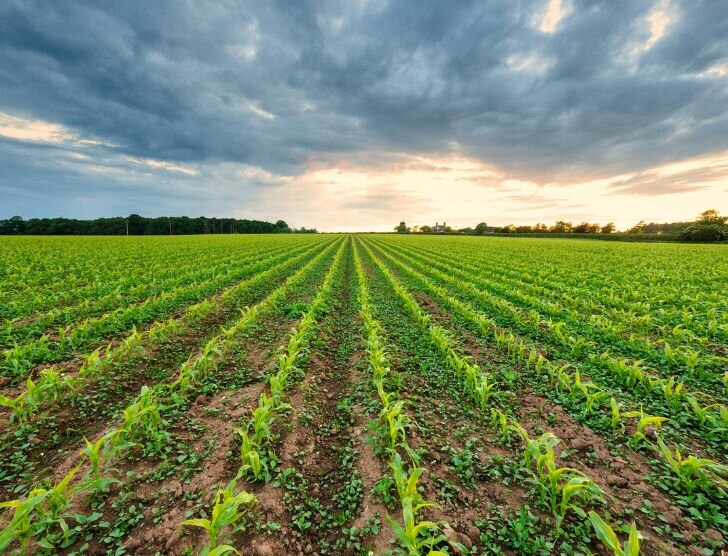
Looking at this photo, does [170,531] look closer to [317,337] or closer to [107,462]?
[107,462]

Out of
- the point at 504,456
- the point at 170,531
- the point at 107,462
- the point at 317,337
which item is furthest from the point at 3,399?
the point at 504,456

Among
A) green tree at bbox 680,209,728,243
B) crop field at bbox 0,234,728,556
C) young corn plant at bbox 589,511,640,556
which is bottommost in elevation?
crop field at bbox 0,234,728,556

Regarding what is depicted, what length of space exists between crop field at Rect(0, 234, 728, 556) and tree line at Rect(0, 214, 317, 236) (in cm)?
11847

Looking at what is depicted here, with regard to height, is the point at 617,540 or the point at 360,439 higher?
the point at 617,540

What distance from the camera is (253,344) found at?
8102 mm

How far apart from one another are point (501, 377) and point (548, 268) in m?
16.9

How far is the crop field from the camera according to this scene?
3014 mm

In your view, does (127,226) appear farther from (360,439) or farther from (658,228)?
(658,228)

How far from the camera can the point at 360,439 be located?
4539 mm

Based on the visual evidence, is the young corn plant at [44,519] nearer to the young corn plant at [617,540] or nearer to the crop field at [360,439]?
the crop field at [360,439]

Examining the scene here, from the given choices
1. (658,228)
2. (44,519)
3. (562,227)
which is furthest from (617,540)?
(562,227)

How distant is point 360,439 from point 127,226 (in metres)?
128

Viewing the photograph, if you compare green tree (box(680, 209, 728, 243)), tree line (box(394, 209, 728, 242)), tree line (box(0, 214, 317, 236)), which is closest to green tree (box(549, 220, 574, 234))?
tree line (box(394, 209, 728, 242))

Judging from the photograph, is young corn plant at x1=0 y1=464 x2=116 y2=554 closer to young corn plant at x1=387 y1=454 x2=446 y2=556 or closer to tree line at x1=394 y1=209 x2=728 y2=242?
young corn plant at x1=387 y1=454 x2=446 y2=556
